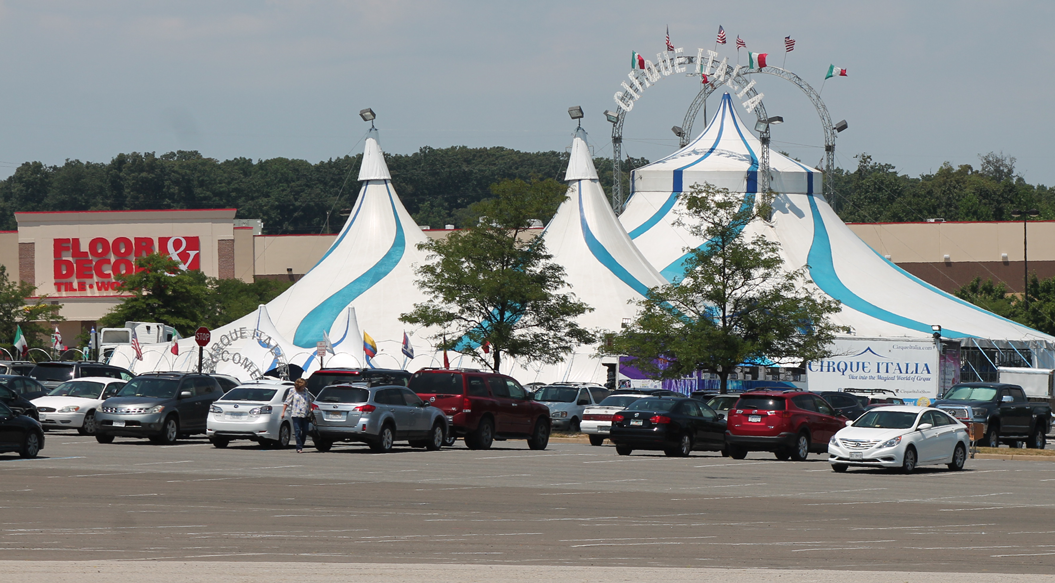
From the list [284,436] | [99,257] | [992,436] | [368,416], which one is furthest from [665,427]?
[99,257]

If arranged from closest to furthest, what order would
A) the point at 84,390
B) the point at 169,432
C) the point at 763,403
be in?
the point at 763,403 < the point at 169,432 < the point at 84,390

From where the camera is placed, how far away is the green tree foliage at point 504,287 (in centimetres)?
3897

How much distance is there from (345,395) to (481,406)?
3.45 meters

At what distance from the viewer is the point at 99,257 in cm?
8162

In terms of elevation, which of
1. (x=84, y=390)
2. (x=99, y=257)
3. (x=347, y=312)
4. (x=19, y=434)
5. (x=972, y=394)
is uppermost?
(x=99, y=257)

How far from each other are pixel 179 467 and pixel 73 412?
10257 millimetres

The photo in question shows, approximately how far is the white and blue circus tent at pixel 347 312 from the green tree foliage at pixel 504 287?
611 centimetres

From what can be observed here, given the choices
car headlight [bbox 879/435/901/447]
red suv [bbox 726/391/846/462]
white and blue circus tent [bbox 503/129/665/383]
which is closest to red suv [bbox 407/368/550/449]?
red suv [bbox 726/391/846/462]

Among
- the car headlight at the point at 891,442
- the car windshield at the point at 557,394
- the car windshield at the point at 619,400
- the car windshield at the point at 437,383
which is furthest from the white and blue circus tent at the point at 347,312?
the car headlight at the point at 891,442

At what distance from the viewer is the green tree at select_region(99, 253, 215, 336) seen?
61.7m

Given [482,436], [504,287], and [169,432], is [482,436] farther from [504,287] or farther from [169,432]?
[504,287]

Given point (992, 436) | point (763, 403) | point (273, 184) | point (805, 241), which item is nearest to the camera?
point (763, 403)

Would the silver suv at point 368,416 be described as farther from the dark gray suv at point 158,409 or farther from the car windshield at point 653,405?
the car windshield at point 653,405

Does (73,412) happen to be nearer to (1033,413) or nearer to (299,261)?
(1033,413)
